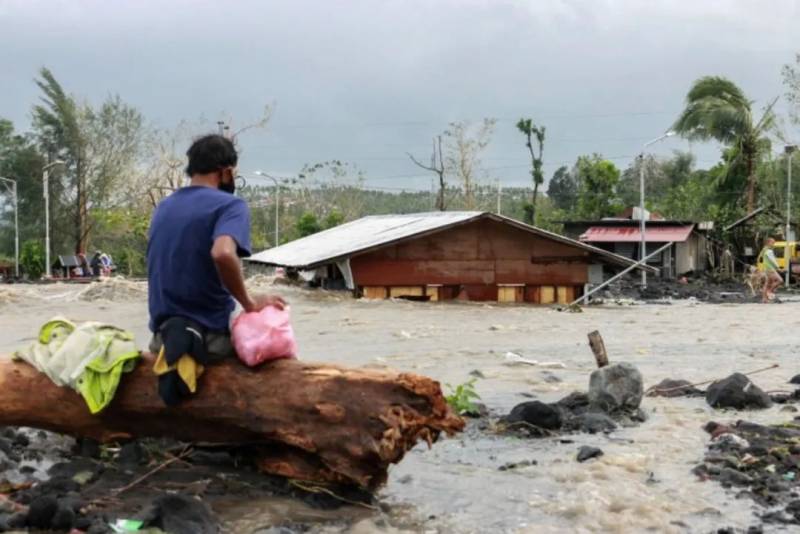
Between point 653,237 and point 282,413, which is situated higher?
point 653,237

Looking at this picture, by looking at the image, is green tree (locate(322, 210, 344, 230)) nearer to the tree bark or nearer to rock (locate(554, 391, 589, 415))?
the tree bark

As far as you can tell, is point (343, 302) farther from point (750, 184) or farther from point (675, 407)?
point (750, 184)

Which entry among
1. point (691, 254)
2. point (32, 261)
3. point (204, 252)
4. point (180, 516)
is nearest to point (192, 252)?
point (204, 252)

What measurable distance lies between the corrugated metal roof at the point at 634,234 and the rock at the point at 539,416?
3962 centimetres

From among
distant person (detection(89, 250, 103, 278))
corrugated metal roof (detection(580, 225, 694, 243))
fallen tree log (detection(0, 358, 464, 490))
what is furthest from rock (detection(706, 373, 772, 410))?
distant person (detection(89, 250, 103, 278))

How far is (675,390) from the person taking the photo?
Answer: 35.2 feet

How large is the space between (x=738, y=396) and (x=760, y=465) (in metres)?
2.70

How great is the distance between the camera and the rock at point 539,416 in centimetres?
858

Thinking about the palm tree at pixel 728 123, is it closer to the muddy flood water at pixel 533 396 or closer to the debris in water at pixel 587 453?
the muddy flood water at pixel 533 396

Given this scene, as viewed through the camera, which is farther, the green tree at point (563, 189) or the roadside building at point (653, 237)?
the green tree at point (563, 189)

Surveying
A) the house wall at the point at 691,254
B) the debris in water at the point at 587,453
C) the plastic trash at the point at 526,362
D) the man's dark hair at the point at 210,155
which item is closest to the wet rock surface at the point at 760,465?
the debris in water at the point at 587,453

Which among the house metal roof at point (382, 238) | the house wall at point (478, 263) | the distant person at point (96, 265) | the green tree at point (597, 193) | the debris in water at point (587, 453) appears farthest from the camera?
the green tree at point (597, 193)

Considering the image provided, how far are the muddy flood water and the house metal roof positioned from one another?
1.18 meters

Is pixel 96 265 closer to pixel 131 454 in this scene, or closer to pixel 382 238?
pixel 382 238
